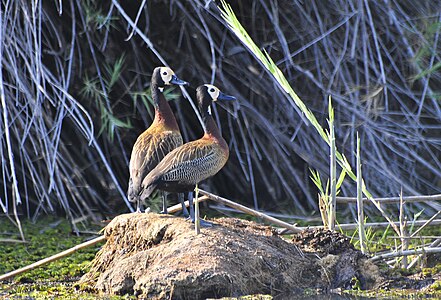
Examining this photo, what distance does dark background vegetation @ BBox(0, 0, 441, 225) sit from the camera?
26.1ft

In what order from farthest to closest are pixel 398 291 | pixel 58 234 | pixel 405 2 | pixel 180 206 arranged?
pixel 405 2 → pixel 58 234 → pixel 180 206 → pixel 398 291

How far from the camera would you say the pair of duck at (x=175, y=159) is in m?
6.02

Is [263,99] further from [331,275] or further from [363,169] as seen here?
[331,275]

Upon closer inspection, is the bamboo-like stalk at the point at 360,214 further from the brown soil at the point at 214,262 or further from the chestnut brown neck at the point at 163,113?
the chestnut brown neck at the point at 163,113

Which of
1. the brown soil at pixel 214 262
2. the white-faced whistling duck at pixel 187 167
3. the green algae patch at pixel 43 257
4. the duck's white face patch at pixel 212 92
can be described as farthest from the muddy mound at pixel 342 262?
the green algae patch at pixel 43 257

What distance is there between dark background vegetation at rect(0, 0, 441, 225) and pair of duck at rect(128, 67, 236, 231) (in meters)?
1.19

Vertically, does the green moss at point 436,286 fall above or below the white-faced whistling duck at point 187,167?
below

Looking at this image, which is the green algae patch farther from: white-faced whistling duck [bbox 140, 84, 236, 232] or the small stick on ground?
the small stick on ground

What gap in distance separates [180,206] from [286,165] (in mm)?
2273

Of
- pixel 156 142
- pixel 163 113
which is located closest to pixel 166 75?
pixel 163 113

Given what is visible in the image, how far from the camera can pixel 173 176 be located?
6.02 metres

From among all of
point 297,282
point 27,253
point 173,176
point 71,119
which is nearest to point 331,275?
point 297,282

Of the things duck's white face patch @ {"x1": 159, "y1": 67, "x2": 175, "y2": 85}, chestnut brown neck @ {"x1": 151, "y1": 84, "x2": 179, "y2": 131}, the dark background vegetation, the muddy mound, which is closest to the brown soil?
the muddy mound

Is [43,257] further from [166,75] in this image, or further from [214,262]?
[214,262]
